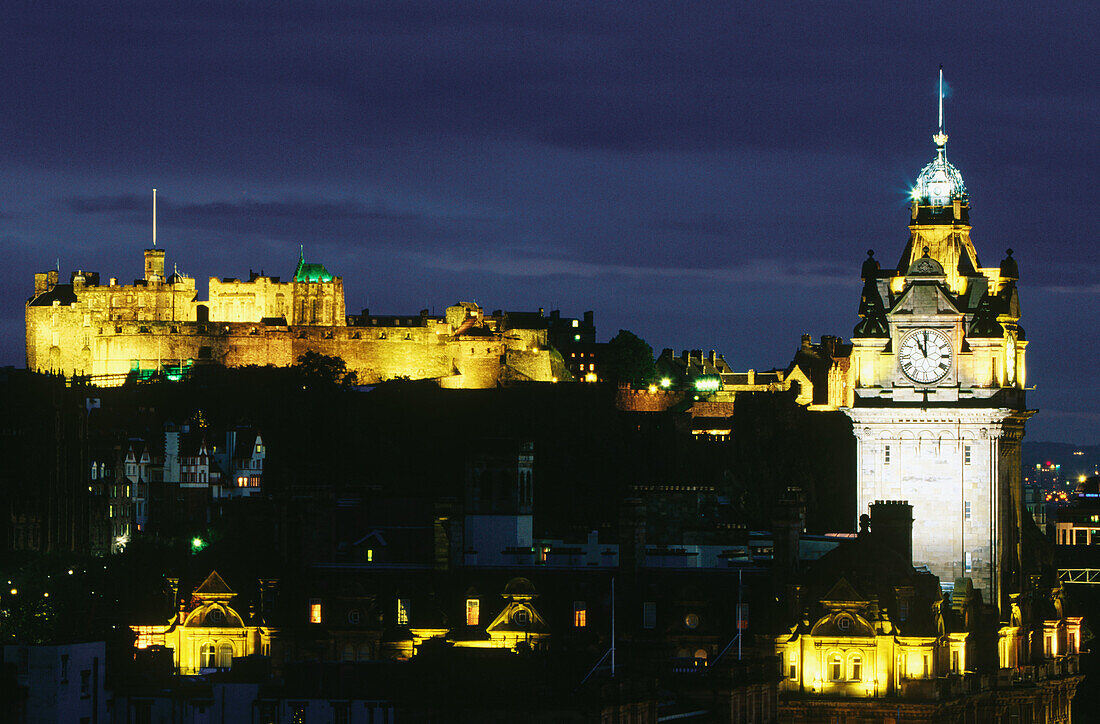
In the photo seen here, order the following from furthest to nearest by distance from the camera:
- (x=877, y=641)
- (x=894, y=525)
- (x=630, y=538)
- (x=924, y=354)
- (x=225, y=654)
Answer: (x=924, y=354) → (x=894, y=525) → (x=630, y=538) → (x=877, y=641) → (x=225, y=654)

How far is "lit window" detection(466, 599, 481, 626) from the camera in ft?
280

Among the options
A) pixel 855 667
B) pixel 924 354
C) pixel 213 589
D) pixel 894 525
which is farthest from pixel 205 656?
pixel 924 354

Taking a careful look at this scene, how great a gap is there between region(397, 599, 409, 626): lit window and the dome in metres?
27.0

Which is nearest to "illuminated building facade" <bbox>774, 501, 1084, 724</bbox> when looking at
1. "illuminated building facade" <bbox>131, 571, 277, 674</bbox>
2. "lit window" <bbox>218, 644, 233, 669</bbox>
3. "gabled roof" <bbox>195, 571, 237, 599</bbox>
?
"illuminated building facade" <bbox>131, 571, 277, 674</bbox>

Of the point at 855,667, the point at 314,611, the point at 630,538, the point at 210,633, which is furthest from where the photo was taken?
the point at 630,538

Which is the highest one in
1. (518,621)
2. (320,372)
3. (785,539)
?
(320,372)

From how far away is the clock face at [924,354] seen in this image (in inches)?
3802

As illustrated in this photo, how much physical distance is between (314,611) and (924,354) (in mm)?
25855

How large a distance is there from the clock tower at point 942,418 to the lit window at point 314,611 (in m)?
22.6

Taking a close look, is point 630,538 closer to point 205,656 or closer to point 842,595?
point 842,595

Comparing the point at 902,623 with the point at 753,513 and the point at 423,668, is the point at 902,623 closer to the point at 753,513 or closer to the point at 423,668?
the point at 423,668

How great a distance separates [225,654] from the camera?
84.4 metres

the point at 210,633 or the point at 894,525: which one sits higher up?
the point at 894,525

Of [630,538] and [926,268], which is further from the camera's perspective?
[926,268]
